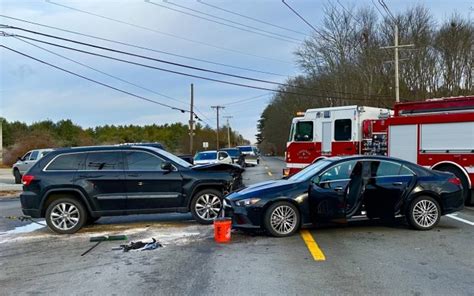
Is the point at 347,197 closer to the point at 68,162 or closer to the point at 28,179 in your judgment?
the point at 68,162

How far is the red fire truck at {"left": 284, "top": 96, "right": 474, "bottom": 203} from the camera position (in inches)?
515

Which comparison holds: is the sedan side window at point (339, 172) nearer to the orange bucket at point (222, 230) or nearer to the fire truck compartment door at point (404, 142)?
the orange bucket at point (222, 230)

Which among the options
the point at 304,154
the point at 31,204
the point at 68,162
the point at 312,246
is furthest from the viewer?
the point at 304,154

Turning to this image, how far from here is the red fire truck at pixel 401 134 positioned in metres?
13.1

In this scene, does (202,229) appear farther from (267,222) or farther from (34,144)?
(34,144)

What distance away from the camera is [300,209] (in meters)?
8.68

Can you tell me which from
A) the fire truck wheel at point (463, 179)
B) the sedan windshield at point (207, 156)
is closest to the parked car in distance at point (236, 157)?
the sedan windshield at point (207, 156)

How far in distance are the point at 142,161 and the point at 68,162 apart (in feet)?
4.99

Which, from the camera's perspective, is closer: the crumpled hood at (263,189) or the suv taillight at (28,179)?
the crumpled hood at (263,189)

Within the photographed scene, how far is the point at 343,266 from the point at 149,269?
→ 266cm

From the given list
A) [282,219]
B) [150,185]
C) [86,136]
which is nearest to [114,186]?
[150,185]

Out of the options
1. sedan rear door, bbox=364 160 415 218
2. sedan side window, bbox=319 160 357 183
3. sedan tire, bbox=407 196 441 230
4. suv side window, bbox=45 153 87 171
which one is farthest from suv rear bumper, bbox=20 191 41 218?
sedan tire, bbox=407 196 441 230

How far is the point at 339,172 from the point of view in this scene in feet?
29.6

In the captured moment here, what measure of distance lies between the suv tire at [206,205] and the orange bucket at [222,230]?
6.53 ft
